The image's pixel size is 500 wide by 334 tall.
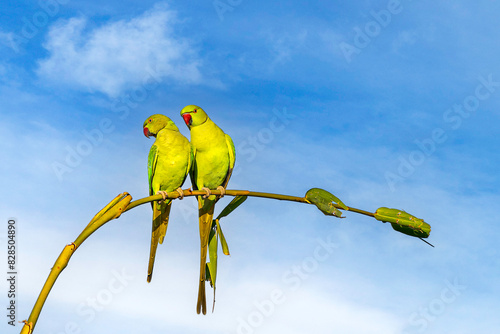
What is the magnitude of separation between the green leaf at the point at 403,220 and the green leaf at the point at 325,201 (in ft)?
0.97

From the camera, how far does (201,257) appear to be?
12.7 ft

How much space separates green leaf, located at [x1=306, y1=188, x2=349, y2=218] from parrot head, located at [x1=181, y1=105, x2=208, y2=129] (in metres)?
1.79

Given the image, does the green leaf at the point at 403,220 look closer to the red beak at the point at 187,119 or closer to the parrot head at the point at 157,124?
the red beak at the point at 187,119

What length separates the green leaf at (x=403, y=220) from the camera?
10.9 feet

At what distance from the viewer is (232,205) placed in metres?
3.68

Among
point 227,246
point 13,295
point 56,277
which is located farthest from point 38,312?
point 227,246

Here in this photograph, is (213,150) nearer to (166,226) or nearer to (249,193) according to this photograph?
(166,226)

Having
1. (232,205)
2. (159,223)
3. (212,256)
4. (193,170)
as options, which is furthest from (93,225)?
(193,170)

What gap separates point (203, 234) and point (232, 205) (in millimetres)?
608

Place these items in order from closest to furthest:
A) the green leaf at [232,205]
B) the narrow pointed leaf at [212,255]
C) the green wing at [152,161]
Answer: the green leaf at [232,205] → the narrow pointed leaf at [212,255] → the green wing at [152,161]

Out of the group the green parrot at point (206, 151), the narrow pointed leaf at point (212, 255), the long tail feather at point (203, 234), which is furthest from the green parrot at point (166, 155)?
the narrow pointed leaf at point (212, 255)

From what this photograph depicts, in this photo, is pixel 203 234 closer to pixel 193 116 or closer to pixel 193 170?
pixel 193 170

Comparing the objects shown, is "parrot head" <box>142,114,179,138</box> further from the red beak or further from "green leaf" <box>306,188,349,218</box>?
"green leaf" <box>306,188,349,218</box>

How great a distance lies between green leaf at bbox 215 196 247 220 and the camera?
357cm
